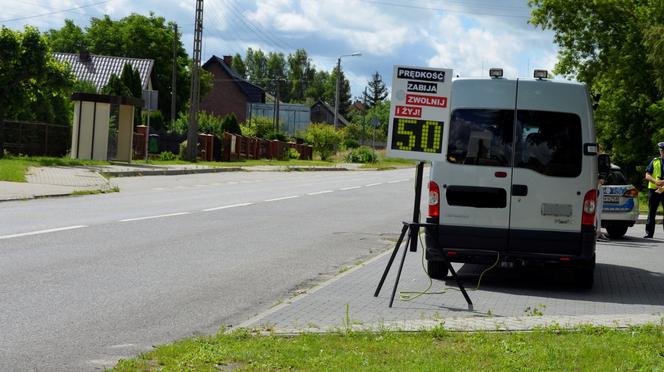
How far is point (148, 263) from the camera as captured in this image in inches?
476

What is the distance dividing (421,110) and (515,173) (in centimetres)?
213

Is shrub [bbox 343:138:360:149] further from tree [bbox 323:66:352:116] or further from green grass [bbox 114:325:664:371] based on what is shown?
green grass [bbox 114:325:664:371]

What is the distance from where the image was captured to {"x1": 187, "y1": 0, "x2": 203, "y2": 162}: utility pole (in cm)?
4444

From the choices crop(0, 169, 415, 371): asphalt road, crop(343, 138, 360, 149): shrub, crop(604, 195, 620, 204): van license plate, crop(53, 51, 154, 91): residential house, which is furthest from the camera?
crop(343, 138, 360, 149): shrub

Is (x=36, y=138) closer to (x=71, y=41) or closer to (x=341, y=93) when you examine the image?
(x=71, y=41)

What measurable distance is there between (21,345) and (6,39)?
31599 mm

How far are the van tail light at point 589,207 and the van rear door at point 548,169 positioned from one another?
0.17 ft

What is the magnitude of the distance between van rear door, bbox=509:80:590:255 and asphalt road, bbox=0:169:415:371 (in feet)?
7.91

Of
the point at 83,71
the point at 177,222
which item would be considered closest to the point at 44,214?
the point at 177,222

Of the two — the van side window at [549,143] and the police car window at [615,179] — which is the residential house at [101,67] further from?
the van side window at [549,143]

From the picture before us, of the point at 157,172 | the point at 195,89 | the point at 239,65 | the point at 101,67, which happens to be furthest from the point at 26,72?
the point at 239,65

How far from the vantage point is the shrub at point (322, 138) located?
75.7 m

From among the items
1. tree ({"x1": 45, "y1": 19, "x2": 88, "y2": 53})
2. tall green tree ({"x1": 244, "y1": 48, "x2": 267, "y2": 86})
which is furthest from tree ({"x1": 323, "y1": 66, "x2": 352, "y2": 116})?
tree ({"x1": 45, "y1": 19, "x2": 88, "y2": 53})

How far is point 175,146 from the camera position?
176ft
